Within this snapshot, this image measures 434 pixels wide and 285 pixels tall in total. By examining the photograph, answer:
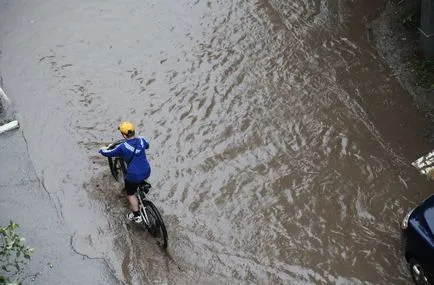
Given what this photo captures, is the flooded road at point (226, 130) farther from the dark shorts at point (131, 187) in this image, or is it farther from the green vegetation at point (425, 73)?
the dark shorts at point (131, 187)

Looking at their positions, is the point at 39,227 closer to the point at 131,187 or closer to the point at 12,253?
the point at 12,253

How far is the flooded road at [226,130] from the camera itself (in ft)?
25.8

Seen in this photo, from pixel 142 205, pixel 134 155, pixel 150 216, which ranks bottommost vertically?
pixel 150 216

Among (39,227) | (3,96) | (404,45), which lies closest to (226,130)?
(39,227)

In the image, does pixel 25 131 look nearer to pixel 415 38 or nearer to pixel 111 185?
pixel 111 185

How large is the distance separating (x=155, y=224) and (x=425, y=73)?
6.26 metres

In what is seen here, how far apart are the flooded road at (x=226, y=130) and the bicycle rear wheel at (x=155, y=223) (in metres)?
0.16

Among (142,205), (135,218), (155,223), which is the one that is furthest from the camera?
(135,218)

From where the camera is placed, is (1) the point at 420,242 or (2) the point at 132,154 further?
(2) the point at 132,154

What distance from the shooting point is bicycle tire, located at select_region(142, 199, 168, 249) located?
752 centimetres

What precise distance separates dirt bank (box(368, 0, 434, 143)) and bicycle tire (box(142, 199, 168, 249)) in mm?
4985

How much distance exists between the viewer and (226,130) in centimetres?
977

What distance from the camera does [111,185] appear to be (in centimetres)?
878

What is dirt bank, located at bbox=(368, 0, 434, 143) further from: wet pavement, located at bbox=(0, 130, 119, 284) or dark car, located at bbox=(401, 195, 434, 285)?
wet pavement, located at bbox=(0, 130, 119, 284)
